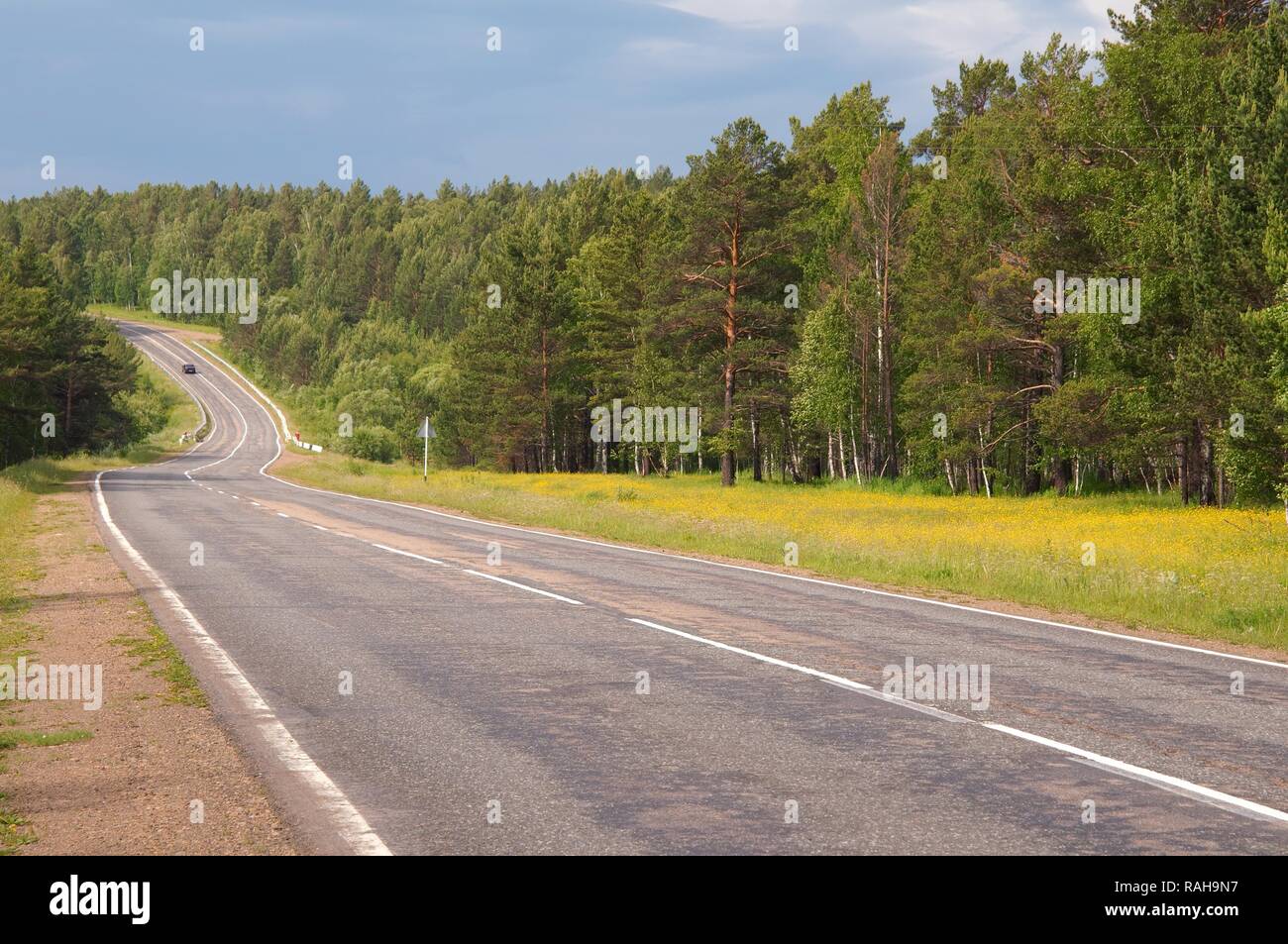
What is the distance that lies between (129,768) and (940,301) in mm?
45205

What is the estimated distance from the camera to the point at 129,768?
→ 673 cm

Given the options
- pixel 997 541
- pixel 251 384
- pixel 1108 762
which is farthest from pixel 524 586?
pixel 251 384

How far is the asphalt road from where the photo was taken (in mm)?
5520

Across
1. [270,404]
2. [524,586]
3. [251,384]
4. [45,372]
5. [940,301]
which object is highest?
[251,384]

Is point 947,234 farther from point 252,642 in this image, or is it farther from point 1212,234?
point 252,642

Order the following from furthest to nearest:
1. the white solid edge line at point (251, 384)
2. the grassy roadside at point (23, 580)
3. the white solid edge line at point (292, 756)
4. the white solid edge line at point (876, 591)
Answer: the white solid edge line at point (251, 384)
the white solid edge line at point (876, 591)
the grassy roadside at point (23, 580)
the white solid edge line at point (292, 756)

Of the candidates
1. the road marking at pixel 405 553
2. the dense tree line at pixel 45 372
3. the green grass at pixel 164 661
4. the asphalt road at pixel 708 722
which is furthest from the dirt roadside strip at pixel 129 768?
the dense tree line at pixel 45 372

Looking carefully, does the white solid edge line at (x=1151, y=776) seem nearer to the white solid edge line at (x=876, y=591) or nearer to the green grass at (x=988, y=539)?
the white solid edge line at (x=876, y=591)

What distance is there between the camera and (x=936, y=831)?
17.7ft

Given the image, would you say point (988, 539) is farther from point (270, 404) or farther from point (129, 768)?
point (270, 404)

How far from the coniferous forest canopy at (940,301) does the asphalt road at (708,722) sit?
604 inches

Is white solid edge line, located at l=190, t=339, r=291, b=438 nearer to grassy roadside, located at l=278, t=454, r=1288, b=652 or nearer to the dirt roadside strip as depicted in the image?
grassy roadside, located at l=278, t=454, r=1288, b=652

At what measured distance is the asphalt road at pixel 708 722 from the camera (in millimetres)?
5520

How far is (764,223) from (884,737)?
4453 centimetres
